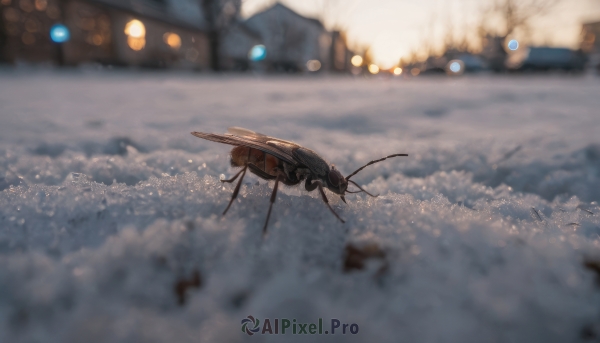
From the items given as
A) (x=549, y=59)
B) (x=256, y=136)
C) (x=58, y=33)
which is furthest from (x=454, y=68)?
(x=256, y=136)

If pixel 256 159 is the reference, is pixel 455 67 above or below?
above

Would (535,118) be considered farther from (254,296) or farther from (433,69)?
(433,69)

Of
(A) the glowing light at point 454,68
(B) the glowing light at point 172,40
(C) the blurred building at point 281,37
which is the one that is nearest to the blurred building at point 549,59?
(A) the glowing light at point 454,68

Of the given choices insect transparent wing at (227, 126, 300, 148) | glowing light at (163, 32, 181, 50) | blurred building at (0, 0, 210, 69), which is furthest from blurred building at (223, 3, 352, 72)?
insect transparent wing at (227, 126, 300, 148)

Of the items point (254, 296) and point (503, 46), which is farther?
point (503, 46)

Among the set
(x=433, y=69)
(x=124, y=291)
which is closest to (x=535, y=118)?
(x=124, y=291)

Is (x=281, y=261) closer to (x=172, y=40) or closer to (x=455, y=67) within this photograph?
(x=455, y=67)

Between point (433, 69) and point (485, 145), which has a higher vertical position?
point (433, 69)
